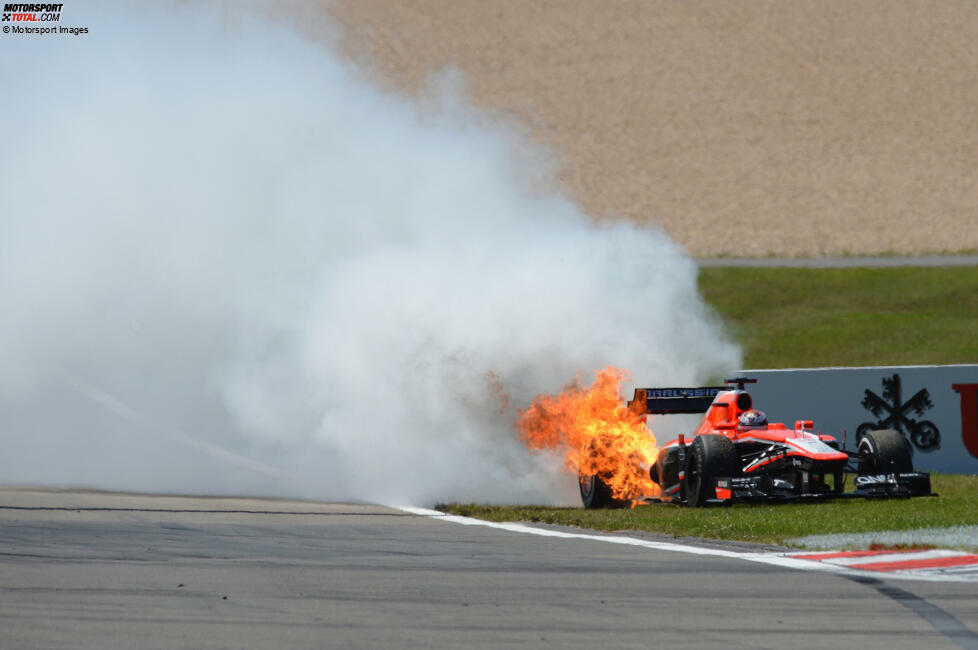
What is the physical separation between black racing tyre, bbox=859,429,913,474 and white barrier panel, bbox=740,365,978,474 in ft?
19.5

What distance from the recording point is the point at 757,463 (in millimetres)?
19938

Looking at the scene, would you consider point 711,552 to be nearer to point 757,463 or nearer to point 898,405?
point 757,463

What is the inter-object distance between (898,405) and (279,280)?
11450mm

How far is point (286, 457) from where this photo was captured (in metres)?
25.5

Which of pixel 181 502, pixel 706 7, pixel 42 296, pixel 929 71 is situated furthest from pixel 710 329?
pixel 706 7

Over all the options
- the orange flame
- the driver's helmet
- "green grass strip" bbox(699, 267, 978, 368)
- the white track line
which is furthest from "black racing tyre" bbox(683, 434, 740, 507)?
"green grass strip" bbox(699, 267, 978, 368)

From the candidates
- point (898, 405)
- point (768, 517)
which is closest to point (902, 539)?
point (768, 517)

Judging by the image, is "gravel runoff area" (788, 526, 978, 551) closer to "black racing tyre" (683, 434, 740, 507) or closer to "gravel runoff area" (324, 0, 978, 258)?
"black racing tyre" (683, 434, 740, 507)

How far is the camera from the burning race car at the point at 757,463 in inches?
758

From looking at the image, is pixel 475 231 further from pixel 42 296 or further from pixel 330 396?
pixel 42 296

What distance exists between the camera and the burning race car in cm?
1925

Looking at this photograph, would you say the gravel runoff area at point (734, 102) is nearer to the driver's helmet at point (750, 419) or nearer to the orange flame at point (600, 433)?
the orange flame at point (600, 433)

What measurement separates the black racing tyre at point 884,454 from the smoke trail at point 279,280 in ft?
13.9

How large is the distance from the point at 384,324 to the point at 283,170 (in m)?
7.97
